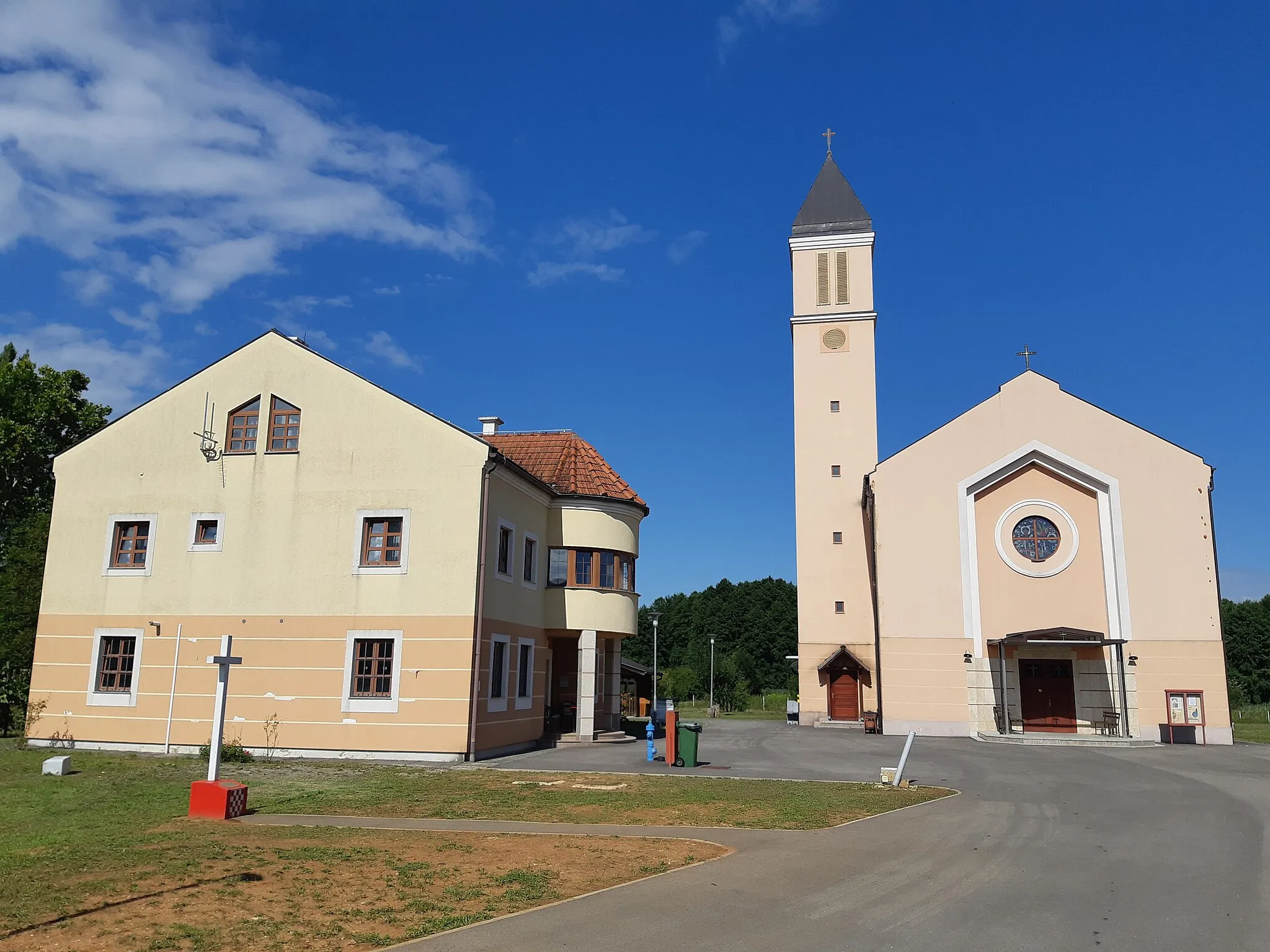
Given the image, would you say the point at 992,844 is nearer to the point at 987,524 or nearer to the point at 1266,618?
the point at 987,524

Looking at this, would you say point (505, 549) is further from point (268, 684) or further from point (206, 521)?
point (206, 521)

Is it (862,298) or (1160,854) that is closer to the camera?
(1160,854)

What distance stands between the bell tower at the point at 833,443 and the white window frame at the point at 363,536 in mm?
19302

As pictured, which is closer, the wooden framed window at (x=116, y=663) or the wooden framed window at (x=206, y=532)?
the wooden framed window at (x=116, y=663)

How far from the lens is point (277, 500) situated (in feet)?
78.2

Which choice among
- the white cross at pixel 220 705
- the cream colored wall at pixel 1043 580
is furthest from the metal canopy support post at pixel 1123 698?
the white cross at pixel 220 705

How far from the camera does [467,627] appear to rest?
22.1m

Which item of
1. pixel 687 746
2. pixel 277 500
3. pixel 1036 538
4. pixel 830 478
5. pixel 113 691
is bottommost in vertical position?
pixel 687 746

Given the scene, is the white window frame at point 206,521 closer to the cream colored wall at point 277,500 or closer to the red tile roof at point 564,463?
the cream colored wall at point 277,500

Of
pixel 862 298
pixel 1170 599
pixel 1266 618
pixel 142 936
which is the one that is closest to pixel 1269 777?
pixel 1170 599

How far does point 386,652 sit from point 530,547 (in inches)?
214

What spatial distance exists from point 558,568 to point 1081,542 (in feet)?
57.4

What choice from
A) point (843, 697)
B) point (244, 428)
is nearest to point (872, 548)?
point (843, 697)

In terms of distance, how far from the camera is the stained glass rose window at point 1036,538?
3114cm
